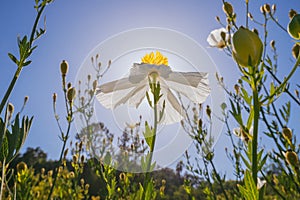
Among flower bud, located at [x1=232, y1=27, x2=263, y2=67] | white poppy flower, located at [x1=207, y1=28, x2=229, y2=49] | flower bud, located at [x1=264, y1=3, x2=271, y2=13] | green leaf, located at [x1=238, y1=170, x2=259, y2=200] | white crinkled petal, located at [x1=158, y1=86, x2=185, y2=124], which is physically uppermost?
flower bud, located at [x1=264, y1=3, x2=271, y2=13]

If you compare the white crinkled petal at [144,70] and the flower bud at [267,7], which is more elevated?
the flower bud at [267,7]

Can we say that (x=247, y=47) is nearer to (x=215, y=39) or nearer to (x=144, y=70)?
(x=144, y=70)

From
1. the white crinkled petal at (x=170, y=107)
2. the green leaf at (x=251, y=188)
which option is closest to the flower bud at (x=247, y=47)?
the green leaf at (x=251, y=188)

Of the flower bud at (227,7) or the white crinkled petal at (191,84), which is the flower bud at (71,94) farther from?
the flower bud at (227,7)

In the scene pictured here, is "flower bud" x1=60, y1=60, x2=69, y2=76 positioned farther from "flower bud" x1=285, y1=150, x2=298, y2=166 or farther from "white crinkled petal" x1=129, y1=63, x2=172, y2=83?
"flower bud" x1=285, y1=150, x2=298, y2=166

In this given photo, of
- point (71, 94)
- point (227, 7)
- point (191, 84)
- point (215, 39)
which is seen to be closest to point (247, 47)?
point (191, 84)

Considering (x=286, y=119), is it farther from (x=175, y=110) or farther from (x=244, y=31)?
(x=244, y=31)

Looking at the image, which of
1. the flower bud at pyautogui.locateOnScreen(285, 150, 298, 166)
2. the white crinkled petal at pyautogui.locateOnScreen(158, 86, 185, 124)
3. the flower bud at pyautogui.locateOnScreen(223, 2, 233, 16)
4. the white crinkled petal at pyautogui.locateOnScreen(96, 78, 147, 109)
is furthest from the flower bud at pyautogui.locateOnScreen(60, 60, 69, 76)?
the flower bud at pyautogui.locateOnScreen(285, 150, 298, 166)

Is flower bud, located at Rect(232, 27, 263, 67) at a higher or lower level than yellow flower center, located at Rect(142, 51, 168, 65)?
lower
